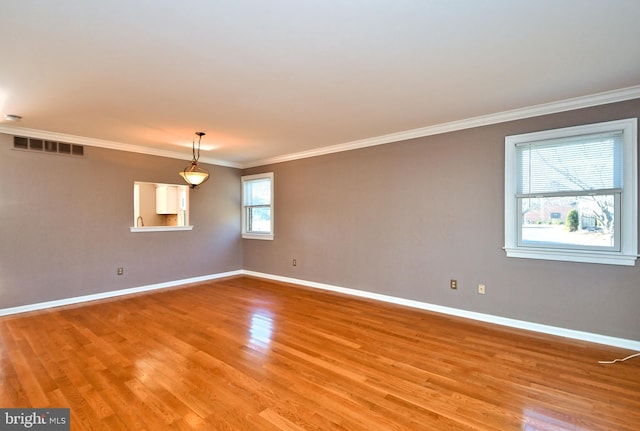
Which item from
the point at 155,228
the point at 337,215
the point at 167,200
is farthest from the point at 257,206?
the point at 167,200

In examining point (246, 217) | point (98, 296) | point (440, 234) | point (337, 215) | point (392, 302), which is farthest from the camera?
point (246, 217)

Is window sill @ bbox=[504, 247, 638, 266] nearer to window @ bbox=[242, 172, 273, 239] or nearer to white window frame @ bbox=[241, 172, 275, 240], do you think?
white window frame @ bbox=[241, 172, 275, 240]

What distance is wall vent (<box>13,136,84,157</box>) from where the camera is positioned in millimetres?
4246

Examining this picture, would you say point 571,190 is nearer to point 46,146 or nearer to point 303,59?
point 303,59

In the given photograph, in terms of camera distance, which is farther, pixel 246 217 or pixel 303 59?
pixel 246 217

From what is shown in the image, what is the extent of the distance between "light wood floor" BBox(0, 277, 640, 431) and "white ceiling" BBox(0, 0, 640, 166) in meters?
2.47

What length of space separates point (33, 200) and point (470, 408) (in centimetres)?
566

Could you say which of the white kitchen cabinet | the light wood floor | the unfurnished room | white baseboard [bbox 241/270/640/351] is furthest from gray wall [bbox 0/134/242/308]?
white baseboard [bbox 241/270/640/351]

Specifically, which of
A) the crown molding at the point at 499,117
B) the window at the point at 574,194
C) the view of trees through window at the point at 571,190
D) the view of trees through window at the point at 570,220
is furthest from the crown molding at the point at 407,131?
the view of trees through window at the point at 570,220

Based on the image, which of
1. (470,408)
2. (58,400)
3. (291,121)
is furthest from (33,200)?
(470,408)

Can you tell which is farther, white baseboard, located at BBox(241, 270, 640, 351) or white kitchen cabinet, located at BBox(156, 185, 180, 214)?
white kitchen cabinet, located at BBox(156, 185, 180, 214)

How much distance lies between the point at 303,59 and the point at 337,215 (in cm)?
321

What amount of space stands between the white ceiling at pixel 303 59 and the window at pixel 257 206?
264 cm

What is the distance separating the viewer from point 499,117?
3.70 metres
